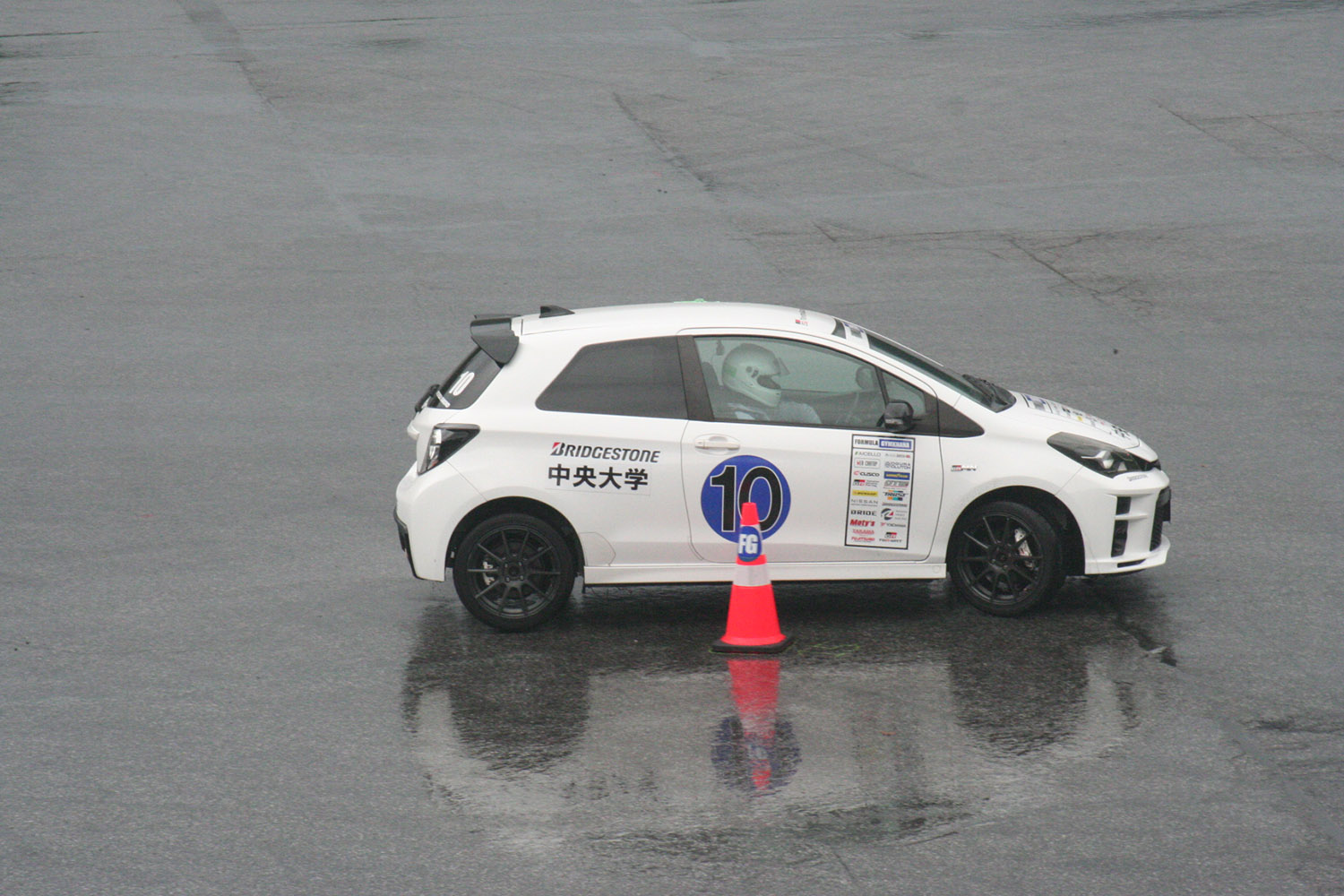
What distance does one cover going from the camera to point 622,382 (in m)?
8.45

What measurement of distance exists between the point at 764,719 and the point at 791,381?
6.90ft

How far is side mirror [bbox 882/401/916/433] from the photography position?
27.1ft

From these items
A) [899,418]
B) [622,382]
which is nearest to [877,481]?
[899,418]

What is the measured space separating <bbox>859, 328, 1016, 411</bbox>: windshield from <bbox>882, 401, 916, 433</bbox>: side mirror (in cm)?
35

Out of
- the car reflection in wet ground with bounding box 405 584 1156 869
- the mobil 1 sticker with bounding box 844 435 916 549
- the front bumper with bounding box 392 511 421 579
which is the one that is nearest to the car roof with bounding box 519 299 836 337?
the mobil 1 sticker with bounding box 844 435 916 549

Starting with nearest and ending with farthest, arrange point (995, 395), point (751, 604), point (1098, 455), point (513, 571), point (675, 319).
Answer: point (751, 604)
point (513, 571)
point (1098, 455)
point (675, 319)
point (995, 395)

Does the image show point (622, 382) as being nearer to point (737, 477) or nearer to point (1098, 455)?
point (737, 477)

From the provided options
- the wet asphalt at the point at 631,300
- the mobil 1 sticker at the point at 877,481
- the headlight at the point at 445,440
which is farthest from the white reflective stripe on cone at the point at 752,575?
the headlight at the point at 445,440

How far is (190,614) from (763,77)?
57.1ft

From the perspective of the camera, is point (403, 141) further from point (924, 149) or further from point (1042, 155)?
point (1042, 155)

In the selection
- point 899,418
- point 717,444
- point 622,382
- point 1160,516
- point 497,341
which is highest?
point 497,341

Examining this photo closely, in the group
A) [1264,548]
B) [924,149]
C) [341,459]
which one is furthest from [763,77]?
[1264,548]

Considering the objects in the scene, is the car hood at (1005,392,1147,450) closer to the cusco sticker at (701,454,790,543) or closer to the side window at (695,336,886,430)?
the side window at (695,336,886,430)

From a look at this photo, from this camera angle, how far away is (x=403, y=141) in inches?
831
